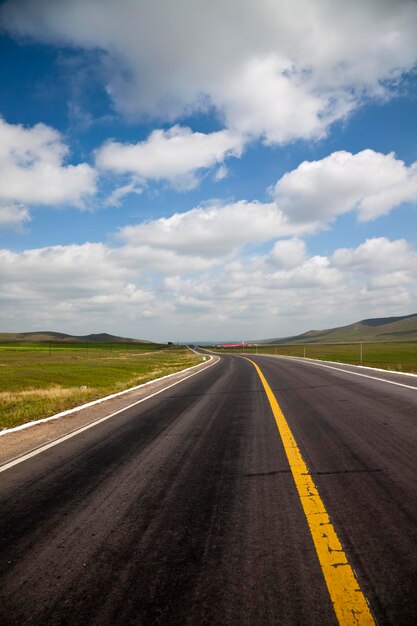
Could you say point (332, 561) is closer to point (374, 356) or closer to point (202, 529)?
point (202, 529)

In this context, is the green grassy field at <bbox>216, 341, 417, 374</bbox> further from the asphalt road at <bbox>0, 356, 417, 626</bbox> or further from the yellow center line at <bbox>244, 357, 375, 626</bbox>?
the yellow center line at <bbox>244, 357, 375, 626</bbox>

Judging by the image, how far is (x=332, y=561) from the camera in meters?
2.57

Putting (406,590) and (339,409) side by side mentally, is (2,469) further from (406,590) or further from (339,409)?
(339,409)

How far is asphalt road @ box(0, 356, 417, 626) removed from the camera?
7.35ft

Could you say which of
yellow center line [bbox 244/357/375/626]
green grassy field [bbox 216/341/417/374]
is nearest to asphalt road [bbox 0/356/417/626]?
yellow center line [bbox 244/357/375/626]

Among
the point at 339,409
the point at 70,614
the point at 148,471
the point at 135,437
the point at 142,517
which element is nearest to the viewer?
the point at 70,614

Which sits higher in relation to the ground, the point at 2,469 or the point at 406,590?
the point at 406,590

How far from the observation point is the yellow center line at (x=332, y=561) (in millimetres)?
2076

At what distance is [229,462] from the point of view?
16.3 feet

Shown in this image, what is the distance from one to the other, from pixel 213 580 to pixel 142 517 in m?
1.18

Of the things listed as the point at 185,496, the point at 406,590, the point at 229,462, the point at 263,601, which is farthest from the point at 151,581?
the point at 229,462

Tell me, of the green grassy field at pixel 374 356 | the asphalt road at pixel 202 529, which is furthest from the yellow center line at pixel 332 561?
the green grassy field at pixel 374 356

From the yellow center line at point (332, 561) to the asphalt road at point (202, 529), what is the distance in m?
0.05

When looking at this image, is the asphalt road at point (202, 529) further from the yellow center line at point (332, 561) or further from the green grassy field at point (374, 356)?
the green grassy field at point (374, 356)
